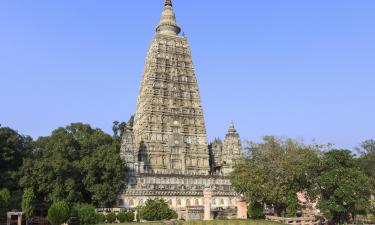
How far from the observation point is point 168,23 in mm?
82062

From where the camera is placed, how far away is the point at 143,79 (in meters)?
79.4

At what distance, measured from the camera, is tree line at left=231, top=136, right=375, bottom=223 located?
42.9 m

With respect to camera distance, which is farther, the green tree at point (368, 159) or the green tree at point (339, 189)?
the green tree at point (368, 159)

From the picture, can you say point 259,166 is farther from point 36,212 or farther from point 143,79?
point 143,79

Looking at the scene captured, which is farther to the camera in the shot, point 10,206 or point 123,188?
point 123,188

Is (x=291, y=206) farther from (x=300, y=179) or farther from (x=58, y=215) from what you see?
(x=58, y=215)

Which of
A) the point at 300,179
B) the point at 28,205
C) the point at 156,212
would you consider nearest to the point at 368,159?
the point at 300,179

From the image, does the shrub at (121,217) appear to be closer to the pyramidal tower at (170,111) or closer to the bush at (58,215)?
the bush at (58,215)

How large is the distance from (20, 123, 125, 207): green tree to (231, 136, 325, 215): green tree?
1741 cm

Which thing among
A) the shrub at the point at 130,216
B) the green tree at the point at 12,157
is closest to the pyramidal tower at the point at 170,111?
the green tree at the point at 12,157

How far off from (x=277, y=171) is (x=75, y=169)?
25144 mm

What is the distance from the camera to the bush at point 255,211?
45.6 meters

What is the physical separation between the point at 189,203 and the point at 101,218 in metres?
25.1

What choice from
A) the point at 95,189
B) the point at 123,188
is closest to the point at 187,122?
the point at 123,188
